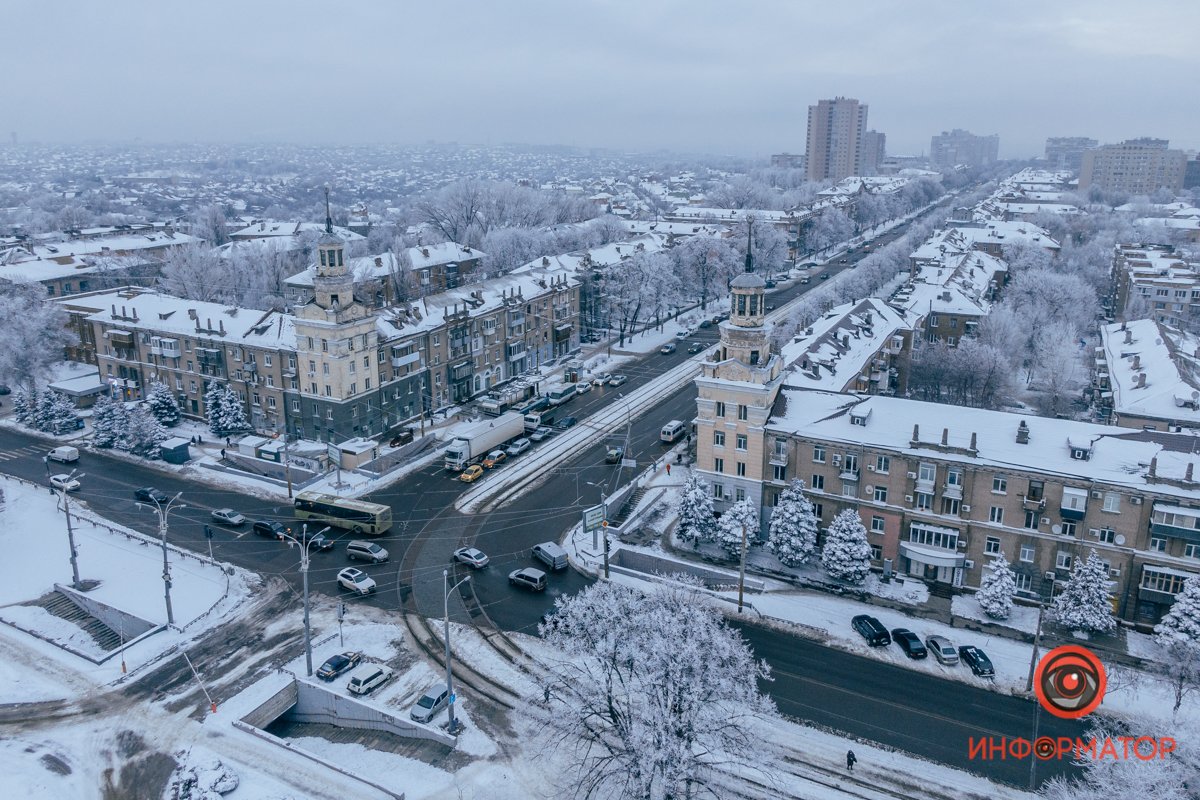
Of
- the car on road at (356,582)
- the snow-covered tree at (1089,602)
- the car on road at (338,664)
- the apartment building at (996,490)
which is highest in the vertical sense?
the apartment building at (996,490)

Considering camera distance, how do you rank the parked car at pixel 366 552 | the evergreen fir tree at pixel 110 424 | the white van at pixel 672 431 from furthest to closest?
1. the white van at pixel 672 431
2. the evergreen fir tree at pixel 110 424
3. the parked car at pixel 366 552

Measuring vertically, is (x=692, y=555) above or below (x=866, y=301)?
below

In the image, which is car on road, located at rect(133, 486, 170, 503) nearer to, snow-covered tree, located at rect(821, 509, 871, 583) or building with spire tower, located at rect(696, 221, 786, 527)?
building with spire tower, located at rect(696, 221, 786, 527)

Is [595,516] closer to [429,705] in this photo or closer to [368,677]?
[368,677]

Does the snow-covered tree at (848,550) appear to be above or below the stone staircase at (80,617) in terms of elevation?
above

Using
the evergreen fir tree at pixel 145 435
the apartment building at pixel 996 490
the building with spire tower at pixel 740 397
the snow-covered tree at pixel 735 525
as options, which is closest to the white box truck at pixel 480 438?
the building with spire tower at pixel 740 397

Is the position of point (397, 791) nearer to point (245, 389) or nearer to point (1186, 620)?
point (1186, 620)

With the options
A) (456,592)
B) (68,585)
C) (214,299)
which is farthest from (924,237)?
(68,585)

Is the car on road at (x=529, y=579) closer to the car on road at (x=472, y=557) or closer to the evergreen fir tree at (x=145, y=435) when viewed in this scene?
the car on road at (x=472, y=557)
